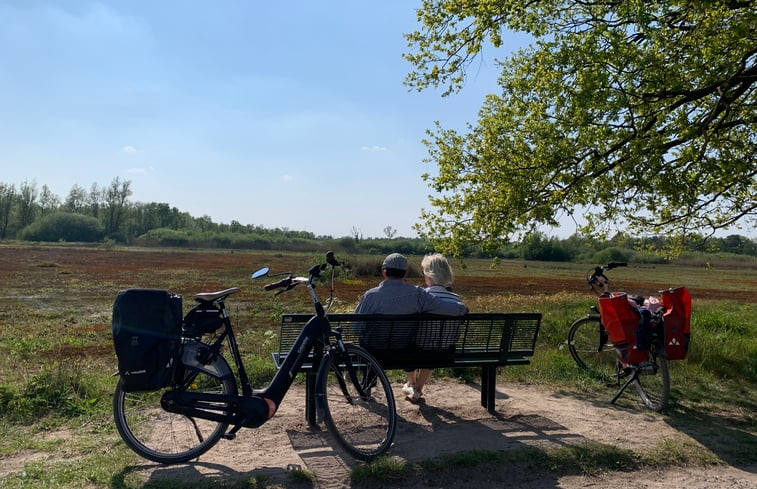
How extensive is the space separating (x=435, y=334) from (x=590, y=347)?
136 inches

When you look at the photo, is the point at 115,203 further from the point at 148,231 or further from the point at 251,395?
the point at 251,395

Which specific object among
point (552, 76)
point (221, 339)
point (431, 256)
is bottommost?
point (221, 339)

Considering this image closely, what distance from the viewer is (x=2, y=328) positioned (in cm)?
1223

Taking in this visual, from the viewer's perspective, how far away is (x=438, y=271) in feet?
19.2

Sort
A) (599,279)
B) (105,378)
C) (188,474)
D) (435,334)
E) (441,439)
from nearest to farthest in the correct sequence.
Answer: (188,474)
(441,439)
(435,334)
(105,378)
(599,279)

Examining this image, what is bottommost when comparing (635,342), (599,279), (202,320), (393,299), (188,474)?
(188,474)

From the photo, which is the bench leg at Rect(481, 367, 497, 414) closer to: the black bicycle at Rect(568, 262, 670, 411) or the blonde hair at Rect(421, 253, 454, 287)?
the blonde hair at Rect(421, 253, 454, 287)

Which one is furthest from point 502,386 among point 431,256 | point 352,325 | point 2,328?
point 2,328

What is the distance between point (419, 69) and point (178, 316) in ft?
27.1

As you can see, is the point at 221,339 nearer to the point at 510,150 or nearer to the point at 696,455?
the point at 696,455

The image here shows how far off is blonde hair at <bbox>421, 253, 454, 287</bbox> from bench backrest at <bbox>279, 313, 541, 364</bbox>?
478 millimetres

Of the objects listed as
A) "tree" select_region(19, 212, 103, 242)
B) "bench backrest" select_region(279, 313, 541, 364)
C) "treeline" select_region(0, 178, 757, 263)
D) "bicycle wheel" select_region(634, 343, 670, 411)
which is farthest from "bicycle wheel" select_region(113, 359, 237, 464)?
"tree" select_region(19, 212, 103, 242)

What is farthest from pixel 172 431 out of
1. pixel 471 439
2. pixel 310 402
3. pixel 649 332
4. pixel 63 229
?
pixel 63 229

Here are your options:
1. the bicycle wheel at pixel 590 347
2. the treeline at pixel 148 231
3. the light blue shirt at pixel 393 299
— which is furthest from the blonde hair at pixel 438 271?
the treeline at pixel 148 231
